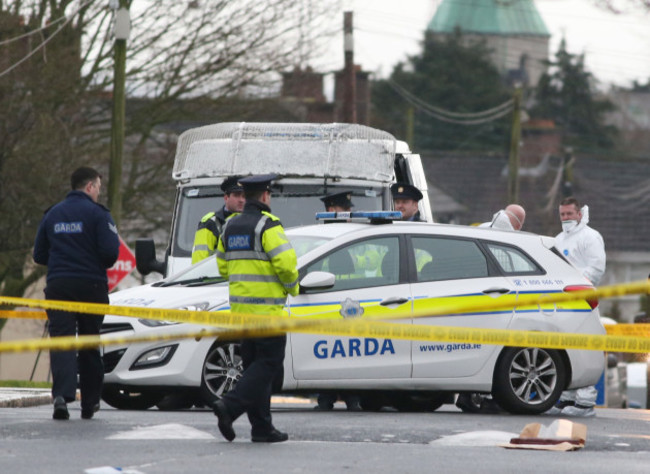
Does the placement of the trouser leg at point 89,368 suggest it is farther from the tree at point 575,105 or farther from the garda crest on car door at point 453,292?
the tree at point 575,105

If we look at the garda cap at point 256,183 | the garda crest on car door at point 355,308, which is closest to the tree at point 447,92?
the garda crest on car door at point 355,308

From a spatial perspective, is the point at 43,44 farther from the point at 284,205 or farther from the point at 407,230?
the point at 407,230

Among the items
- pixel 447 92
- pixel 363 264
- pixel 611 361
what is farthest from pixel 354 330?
pixel 447 92

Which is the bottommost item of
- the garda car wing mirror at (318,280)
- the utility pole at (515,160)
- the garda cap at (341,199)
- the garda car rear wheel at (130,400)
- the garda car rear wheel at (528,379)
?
the garda car rear wheel at (130,400)

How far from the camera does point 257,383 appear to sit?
906cm

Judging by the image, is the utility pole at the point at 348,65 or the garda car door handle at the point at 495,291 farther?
the utility pole at the point at 348,65

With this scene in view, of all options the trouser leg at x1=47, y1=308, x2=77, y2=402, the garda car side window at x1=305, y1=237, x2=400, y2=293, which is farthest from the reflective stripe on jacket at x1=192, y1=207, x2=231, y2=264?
the trouser leg at x1=47, y1=308, x2=77, y2=402

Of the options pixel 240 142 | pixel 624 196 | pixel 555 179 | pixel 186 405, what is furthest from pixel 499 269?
pixel 624 196

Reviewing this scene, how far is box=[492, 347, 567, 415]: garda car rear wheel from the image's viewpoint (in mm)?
11797

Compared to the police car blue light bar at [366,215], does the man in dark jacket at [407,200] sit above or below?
above

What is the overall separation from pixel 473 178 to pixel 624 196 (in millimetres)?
6896

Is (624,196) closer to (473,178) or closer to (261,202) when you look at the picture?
(473,178)

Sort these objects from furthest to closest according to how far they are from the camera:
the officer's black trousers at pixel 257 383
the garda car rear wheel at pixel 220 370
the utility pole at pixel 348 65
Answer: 1. the utility pole at pixel 348 65
2. the garda car rear wheel at pixel 220 370
3. the officer's black trousers at pixel 257 383

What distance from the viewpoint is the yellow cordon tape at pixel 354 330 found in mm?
7930
